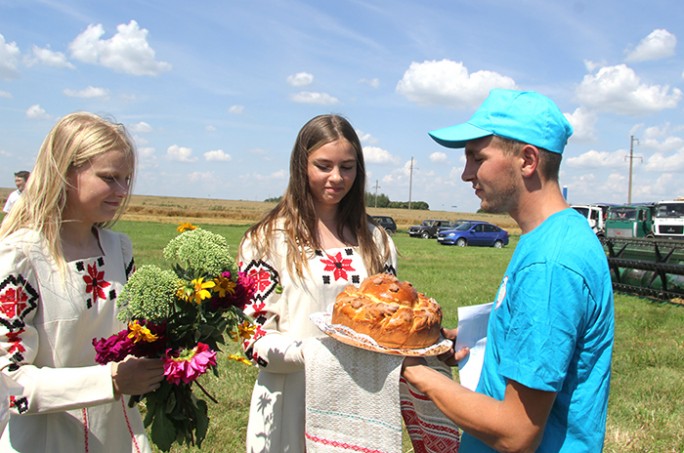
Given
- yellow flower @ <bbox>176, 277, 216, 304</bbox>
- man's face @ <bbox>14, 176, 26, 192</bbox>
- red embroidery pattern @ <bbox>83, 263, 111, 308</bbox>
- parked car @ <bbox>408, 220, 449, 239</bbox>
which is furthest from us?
parked car @ <bbox>408, 220, 449, 239</bbox>

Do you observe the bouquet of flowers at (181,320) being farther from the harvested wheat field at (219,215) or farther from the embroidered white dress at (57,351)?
the harvested wheat field at (219,215)

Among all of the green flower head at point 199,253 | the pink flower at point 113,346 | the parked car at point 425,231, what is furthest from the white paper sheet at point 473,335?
the parked car at point 425,231

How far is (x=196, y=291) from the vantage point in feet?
6.36

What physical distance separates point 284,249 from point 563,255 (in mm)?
1495

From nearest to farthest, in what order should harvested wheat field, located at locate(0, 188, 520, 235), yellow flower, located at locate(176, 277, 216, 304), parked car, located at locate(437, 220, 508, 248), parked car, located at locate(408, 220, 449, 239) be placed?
yellow flower, located at locate(176, 277, 216, 304)
parked car, located at locate(437, 220, 508, 248)
parked car, located at locate(408, 220, 449, 239)
harvested wheat field, located at locate(0, 188, 520, 235)

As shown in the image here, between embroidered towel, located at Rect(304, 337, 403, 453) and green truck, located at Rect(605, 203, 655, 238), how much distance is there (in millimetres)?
29269

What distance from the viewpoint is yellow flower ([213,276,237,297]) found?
6.60 ft

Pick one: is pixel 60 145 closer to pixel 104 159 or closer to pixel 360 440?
pixel 104 159

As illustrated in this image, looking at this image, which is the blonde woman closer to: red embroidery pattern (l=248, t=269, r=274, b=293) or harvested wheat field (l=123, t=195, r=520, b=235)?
red embroidery pattern (l=248, t=269, r=274, b=293)

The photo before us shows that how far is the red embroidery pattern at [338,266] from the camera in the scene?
9.08ft

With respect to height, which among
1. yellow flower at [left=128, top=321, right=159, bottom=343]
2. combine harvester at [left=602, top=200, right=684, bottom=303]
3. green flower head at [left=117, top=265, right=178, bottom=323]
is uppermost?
green flower head at [left=117, top=265, right=178, bottom=323]

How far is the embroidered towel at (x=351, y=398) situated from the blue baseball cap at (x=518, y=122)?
867mm

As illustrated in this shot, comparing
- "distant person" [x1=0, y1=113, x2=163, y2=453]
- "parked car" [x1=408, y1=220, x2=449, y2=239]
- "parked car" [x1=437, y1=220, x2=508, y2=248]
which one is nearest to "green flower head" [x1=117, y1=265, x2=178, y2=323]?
"distant person" [x1=0, y1=113, x2=163, y2=453]

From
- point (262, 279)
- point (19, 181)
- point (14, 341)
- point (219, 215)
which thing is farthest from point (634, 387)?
point (219, 215)
